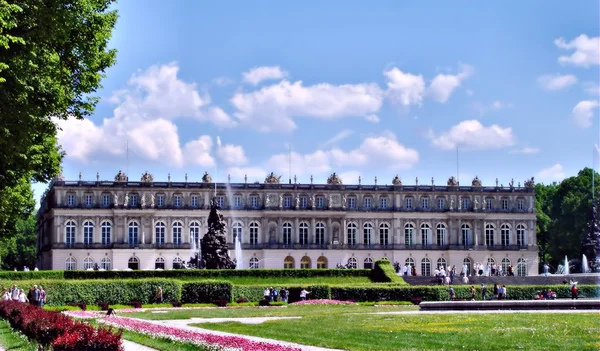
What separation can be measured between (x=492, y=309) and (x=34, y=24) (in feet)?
73.3

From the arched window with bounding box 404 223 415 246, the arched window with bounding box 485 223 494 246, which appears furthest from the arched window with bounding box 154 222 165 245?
the arched window with bounding box 485 223 494 246

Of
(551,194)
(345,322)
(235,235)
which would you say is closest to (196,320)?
(345,322)

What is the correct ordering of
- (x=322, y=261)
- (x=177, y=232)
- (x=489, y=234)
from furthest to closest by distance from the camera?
(x=489, y=234) < (x=322, y=261) < (x=177, y=232)

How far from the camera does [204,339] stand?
21250mm

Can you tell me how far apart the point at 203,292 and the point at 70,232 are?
44.9m

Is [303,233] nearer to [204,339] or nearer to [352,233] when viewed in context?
[352,233]

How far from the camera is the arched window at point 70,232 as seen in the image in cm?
8900

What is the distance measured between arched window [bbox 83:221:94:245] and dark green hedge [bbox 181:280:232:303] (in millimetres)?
43840

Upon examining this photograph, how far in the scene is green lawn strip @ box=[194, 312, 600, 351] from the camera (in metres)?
20.9

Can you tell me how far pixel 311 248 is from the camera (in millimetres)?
92562

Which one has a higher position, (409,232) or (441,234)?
(409,232)

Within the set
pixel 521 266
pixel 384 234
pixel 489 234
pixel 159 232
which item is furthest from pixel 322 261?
pixel 521 266

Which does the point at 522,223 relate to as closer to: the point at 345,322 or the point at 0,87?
the point at 345,322

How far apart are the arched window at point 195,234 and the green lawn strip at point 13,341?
64.7m
